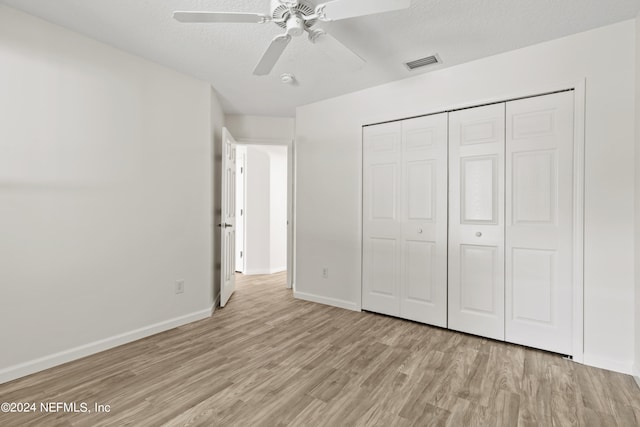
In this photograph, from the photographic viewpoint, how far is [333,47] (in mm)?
1847

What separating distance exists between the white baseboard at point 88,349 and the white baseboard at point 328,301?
1.24 m

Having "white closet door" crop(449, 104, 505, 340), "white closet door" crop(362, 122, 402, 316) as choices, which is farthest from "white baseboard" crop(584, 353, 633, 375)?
"white closet door" crop(362, 122, 402, 316)

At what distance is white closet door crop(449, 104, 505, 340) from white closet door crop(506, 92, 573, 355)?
0.08 m

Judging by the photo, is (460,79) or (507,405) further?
(460,79)

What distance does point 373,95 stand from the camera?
335cm

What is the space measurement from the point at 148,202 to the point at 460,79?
3104 mm

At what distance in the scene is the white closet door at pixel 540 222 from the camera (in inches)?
93.3

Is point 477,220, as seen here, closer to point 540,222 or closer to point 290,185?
point 540,222

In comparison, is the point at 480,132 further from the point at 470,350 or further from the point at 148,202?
the point at 148,202

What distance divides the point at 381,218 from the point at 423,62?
61.7 inches

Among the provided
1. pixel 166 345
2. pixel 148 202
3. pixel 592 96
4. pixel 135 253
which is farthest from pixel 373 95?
pixel 166 345

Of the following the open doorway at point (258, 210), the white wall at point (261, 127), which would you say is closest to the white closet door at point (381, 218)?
the white wall at point (261, 127)

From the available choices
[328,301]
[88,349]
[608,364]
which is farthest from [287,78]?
[608,364]

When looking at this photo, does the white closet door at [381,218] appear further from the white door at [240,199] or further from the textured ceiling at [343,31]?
the white door at [240,199]
